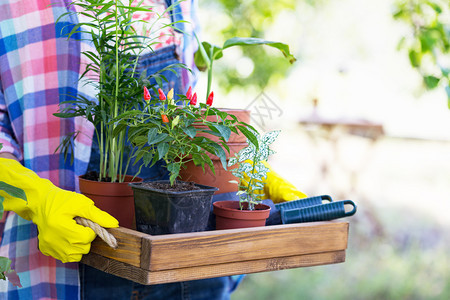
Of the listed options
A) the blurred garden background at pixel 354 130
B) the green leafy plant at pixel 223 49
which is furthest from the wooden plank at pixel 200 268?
the blurred garden background at pixel 354 130

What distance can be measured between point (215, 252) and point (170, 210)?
10cm

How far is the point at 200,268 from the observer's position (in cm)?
76

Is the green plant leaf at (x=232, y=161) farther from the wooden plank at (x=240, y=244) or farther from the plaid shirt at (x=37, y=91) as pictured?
the plaid shirt at (x=37, y=91)

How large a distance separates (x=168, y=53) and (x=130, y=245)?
569 millimetres

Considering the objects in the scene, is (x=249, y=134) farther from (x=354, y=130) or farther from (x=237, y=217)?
(x=354, y=130)

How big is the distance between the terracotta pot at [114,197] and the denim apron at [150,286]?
0.18 meters

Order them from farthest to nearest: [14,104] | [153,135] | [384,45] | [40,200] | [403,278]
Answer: [384,45]
[403,278]
[14,104]
[40,200]
[153,135]

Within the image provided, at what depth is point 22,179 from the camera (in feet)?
2.81

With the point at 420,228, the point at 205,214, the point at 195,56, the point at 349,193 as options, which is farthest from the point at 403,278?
the point at 205,214

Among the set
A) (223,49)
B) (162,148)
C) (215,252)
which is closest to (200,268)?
(215,252)

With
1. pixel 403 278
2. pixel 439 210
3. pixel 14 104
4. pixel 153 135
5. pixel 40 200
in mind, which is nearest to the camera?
pixel 153 135

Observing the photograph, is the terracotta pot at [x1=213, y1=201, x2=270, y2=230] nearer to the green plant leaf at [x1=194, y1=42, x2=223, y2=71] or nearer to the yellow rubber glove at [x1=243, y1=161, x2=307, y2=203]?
the yellow rubber glove at [x1=243, y1=161, x2=307, y2=203]

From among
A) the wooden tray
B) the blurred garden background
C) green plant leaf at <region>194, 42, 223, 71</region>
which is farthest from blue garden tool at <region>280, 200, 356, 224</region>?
the blurred garden background

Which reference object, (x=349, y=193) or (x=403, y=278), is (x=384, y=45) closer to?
(x=349, y=193)
